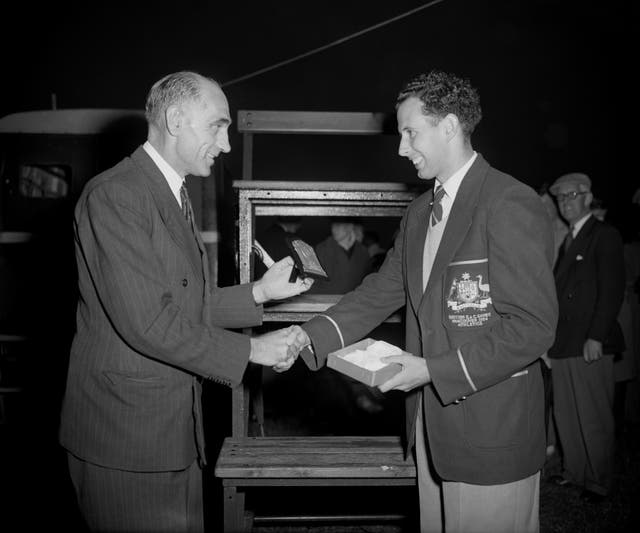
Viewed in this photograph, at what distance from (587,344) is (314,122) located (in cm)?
282

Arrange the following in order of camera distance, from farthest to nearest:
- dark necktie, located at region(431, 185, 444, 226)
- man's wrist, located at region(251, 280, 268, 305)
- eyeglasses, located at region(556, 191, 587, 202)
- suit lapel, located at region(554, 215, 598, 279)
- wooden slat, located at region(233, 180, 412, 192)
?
eyeglasses, located at region(556, 191, 587, 202), suit lapel, located at region(554, 215, 598, 279), wooden slat, located at region(233, 180, 412, 192), man's wrist, located at region(251, 280, 268, 305), dark necktie, located at region(431, 185, 444, 226)

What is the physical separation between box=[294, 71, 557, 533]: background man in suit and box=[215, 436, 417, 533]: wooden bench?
1.46ft

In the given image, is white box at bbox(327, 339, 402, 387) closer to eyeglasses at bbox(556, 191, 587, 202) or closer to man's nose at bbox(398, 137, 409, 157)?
man's nose at bbox(398, 137, 409, 157)

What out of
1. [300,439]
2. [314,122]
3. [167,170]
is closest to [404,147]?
[167,170]

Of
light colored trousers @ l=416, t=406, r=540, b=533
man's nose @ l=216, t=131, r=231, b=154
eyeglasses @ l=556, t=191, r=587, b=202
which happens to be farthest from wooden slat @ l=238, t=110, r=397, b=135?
light colored trousers @ l=416, t=406, r=540, b=533

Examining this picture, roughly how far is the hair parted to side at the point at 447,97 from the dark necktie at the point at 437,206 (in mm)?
279

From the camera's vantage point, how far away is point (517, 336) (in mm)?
1993

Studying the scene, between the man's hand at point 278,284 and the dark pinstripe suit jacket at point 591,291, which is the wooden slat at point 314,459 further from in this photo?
the dark pinstripe suit jacket at point 591,291

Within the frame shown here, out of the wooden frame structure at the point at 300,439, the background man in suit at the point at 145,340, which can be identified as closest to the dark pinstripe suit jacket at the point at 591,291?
the wooden frame structure at the point at 300,439

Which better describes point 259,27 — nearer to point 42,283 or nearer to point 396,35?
point 396,35

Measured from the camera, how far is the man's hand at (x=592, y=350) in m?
4.16

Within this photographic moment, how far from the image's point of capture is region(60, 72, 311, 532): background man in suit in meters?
2.03

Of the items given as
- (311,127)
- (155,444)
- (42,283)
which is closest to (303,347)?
(155,444)

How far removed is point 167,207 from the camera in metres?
2.19
